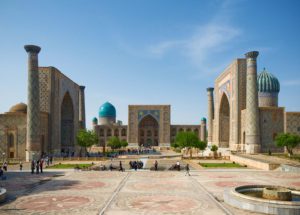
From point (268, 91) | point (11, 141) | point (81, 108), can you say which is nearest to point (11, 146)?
point (11, 141)

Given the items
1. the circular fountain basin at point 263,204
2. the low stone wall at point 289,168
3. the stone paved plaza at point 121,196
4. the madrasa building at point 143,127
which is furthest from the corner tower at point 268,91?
the circular fountain basin at point 263,204

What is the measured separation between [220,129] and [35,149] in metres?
27.4

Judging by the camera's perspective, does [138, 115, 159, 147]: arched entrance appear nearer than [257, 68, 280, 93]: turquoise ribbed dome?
No

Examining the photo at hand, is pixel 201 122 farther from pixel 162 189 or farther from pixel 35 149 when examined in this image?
pixel 162 189

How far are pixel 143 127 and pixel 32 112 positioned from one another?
1686 inches

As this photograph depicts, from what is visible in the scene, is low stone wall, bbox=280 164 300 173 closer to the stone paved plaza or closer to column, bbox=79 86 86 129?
the stone paved plaza

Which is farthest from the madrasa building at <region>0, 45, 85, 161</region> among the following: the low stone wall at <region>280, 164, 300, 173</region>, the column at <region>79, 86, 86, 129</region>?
the low stone wall at <region>280, 164, 300, 173</region>

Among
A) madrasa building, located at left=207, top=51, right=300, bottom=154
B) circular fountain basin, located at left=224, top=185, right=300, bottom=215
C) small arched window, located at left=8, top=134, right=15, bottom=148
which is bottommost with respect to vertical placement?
circular fountain basin, located at left=224, top=185, right=300, bottom=215

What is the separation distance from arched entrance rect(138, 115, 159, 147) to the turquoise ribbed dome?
29.3 m

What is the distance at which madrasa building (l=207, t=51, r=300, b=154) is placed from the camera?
115 feet

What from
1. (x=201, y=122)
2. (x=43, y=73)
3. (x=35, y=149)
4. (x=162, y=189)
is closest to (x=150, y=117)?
(x=201, y=122)

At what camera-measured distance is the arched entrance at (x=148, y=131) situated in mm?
73425

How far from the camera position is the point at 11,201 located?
38.7 ft

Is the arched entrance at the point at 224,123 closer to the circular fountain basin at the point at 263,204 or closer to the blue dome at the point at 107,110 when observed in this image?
the circular fountain basin at the point at 263,204
